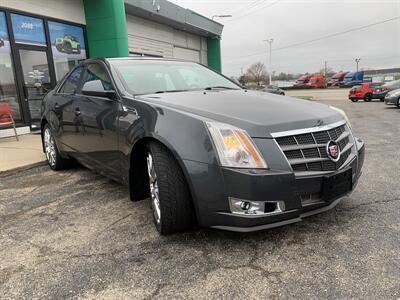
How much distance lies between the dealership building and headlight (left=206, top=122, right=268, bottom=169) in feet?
26.9

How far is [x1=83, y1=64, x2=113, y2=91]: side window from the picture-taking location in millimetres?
3645

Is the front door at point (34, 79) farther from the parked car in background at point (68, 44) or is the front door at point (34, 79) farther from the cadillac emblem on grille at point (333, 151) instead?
the cadillac emblem on grille at point (333, 151)

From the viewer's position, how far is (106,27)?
1143cm

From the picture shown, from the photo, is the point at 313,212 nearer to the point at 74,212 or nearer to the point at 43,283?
the point at 43,283

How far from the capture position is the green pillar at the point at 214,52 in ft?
75.0

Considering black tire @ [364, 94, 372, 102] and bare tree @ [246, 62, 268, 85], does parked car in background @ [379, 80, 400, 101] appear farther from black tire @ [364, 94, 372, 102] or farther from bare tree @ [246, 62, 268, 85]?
bare tree @ [246, 62, 268, 85]

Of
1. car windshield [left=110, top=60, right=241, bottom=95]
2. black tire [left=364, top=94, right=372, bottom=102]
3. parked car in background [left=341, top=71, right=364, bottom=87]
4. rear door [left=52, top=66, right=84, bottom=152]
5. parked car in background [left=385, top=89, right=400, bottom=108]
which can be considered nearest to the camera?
car windshield [left=110, top=60, right=241, bottom=95]

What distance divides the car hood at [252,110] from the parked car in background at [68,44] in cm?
891

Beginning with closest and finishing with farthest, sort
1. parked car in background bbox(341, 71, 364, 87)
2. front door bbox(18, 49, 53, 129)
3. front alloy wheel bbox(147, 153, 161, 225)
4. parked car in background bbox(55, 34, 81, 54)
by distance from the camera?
front alloy wheel bbox(147, 153, 161, 225), front door bbox(18, 49, 53, 129), parked car in background bbox(55, 34, 81, 54), parked car in background bbox(341, 71, 364, 87)

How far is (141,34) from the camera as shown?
15969mm

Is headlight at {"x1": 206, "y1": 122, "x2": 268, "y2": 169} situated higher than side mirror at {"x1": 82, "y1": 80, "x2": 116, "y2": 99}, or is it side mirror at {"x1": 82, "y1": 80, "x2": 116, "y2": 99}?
side mirror at {"x1": 82, "y1": 80, "x2": 116, "y2": 99}

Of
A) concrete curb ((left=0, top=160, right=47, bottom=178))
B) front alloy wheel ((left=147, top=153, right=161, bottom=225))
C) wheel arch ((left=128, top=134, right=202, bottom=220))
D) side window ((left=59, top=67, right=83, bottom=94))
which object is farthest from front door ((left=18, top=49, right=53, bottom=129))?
front alloy wheel ((left=147, top=153, right=161, bottom=225))

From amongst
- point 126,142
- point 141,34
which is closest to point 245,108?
point 126,142

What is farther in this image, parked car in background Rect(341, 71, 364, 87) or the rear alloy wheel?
parked car in background Rect(341, 71, 364, 87)
